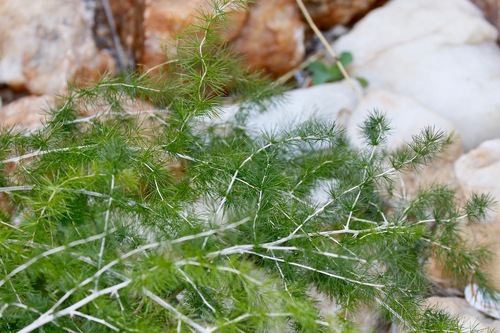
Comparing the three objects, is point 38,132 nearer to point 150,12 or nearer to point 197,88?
point 197,88

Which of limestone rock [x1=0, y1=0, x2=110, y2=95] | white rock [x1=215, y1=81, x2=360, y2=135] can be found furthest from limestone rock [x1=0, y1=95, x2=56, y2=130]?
white rock [x1=215, y1=81, x2=360, y2=135]

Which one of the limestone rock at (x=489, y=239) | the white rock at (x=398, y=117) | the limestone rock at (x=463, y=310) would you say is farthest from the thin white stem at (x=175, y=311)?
the white rock at (x=398, y=117)

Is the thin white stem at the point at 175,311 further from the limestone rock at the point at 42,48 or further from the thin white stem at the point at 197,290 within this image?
the limestone rock at the point at 42,48

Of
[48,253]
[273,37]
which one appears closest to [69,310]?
[48,253]

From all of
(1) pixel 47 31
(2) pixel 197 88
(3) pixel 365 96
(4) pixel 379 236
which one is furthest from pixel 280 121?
(1) pixel 47 31

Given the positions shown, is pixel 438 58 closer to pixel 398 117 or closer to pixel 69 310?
pixel 398 117
